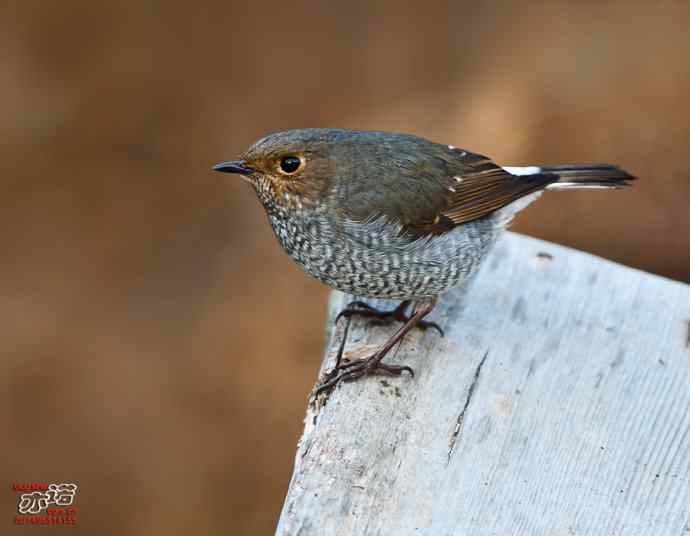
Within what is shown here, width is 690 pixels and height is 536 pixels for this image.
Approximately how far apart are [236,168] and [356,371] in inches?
36.6

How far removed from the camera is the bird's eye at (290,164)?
3748mm

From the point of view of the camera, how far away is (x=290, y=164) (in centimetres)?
376

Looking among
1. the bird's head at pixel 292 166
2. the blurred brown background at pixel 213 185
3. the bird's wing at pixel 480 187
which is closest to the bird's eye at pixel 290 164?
the bird's head at pixel 292 166

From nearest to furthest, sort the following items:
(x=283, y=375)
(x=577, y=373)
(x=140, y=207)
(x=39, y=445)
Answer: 1. (x=577, y=373)
2. (x=39, y=445)
3. (x=283, y=375)
4. (x=140, y=207)

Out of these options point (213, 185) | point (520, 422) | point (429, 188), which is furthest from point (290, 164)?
point (213, 185)

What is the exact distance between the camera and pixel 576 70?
22.6 ft

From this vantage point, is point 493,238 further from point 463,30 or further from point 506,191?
point 463,30

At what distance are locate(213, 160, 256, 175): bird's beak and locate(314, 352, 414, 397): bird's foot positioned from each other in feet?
2.82

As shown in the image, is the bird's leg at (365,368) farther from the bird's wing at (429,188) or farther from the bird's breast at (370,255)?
the bird's wing at (429,188)

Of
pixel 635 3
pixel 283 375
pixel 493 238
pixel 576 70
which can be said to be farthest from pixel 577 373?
pixel 635 3

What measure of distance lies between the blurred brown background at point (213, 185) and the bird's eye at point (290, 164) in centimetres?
263

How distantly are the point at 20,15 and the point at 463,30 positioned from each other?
10.9 ft

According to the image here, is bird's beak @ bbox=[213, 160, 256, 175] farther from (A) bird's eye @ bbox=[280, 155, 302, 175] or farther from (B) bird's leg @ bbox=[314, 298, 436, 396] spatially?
(B) bird's leg @ bbox=[314, 298, 436, 396]

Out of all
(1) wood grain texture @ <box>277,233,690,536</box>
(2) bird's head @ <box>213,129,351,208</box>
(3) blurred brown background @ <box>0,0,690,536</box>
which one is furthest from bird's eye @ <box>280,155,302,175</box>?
(3) blurred brown background @ <box>0,0,690,536</box>
